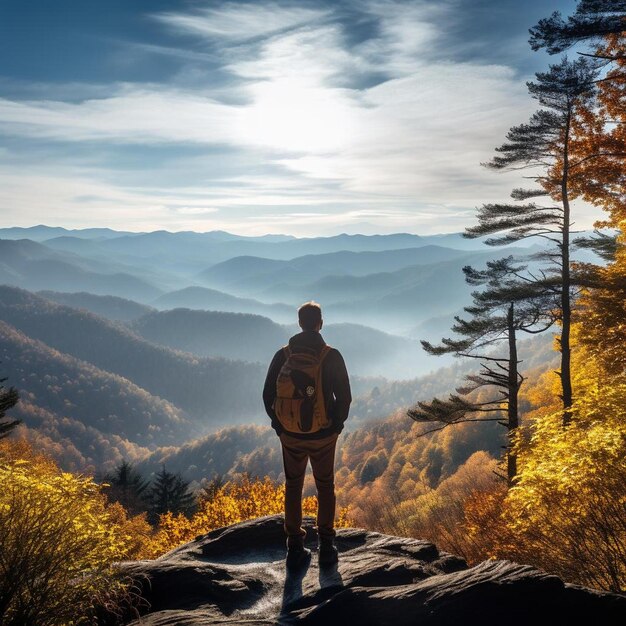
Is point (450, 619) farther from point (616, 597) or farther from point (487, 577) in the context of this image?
point (616, 597)

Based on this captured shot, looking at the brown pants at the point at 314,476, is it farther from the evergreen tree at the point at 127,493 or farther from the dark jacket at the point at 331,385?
the evergreen tree at the point at 127,493

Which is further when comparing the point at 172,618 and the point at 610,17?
the point at 610,17

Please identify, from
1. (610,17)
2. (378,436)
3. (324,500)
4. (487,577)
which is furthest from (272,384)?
(378,436)

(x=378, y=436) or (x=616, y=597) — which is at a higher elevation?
(x=616, y=597)

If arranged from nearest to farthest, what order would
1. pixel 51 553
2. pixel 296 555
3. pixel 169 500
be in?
pixel 51 553 < pixel 296 555 < pixel 169 500

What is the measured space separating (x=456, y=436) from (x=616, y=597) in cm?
9619

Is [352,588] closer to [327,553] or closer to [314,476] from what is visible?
[327,553]

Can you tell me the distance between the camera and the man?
21.1ft

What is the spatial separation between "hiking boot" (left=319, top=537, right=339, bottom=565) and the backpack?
1.68 m

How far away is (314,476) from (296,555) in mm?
1215

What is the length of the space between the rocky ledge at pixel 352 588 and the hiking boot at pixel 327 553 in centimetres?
15

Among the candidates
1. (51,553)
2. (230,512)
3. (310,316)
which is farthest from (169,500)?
(51,553)

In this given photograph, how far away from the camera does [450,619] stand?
432 centimetres

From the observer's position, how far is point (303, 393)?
642 centimetres
